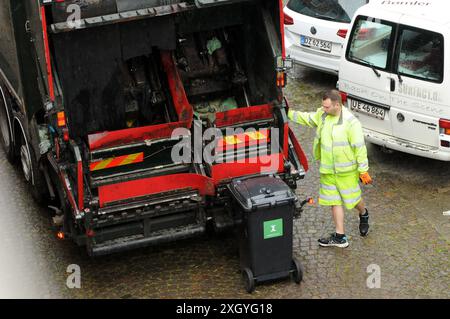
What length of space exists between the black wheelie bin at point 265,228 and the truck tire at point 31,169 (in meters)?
2.10

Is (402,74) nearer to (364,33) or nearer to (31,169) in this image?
(364,33)

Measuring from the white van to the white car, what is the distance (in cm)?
146

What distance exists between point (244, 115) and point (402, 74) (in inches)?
80.3

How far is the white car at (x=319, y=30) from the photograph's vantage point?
1108 centimetres

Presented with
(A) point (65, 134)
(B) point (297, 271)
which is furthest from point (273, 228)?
(A) point (65, 134)

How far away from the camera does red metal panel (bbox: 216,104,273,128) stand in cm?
780

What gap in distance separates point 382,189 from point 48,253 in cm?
334

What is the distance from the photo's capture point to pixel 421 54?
901cm

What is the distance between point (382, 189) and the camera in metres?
9.12

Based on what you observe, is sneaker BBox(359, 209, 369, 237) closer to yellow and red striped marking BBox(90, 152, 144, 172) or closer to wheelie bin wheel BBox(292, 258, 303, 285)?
wheelie bin wheel BBox(292, 258, 303, 285)

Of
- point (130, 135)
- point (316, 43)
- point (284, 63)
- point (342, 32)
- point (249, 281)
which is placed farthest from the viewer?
point (316, 43)

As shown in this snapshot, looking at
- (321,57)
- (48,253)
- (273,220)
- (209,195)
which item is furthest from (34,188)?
(321,57)

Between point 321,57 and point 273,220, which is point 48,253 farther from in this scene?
point 321,57

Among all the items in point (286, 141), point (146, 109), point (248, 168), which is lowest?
point (248, 168)
